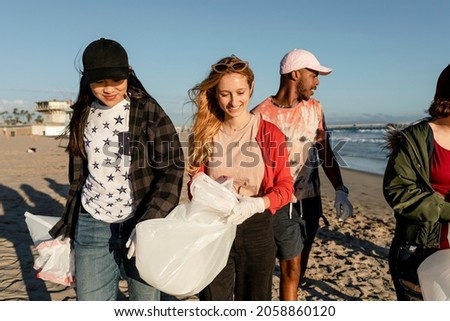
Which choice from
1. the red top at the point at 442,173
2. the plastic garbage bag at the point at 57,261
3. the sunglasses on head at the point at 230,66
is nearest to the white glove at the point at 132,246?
the plastic garbage bag at the point at 57,261

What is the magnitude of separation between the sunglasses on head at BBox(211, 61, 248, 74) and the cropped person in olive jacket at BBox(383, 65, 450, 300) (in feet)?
3.12

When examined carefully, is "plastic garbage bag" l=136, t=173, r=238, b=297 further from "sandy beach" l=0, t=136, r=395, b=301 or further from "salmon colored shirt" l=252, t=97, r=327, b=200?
"sandy beach" l=0, t=136, r=395, b=301

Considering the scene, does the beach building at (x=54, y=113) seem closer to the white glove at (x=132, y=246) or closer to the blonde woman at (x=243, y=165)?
the blonde woman at (x=243, y=165)

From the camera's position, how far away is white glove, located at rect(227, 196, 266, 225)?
217 cm

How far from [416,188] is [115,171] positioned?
1.57 m

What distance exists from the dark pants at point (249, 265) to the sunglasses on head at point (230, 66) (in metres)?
0.87

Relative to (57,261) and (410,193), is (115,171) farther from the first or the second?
(410,193)

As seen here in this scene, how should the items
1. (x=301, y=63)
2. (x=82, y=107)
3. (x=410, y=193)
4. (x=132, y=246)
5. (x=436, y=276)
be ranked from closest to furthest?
1. (x=436, y=276)
2. (x=410, y=193)
3. (x=132, y=246)
4. (x=82, y=107)
5. (x=301, y=63)

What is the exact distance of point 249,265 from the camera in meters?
2.43

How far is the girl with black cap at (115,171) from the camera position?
7.32 ft

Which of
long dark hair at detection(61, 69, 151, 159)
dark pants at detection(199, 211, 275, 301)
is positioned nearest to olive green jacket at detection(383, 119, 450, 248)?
dark pants at detection(199, 211, 275, 301)

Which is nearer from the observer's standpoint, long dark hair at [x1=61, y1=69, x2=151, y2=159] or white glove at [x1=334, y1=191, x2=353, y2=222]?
long dark hair at [x1=61, y1=69, x2=151, y2=159]

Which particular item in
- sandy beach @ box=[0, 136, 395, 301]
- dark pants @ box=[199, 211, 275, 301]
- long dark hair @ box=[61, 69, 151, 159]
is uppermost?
long dark hair @ box=[61, 69, 151, 159]

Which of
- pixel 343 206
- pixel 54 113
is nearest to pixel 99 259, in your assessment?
pixel 343 206
